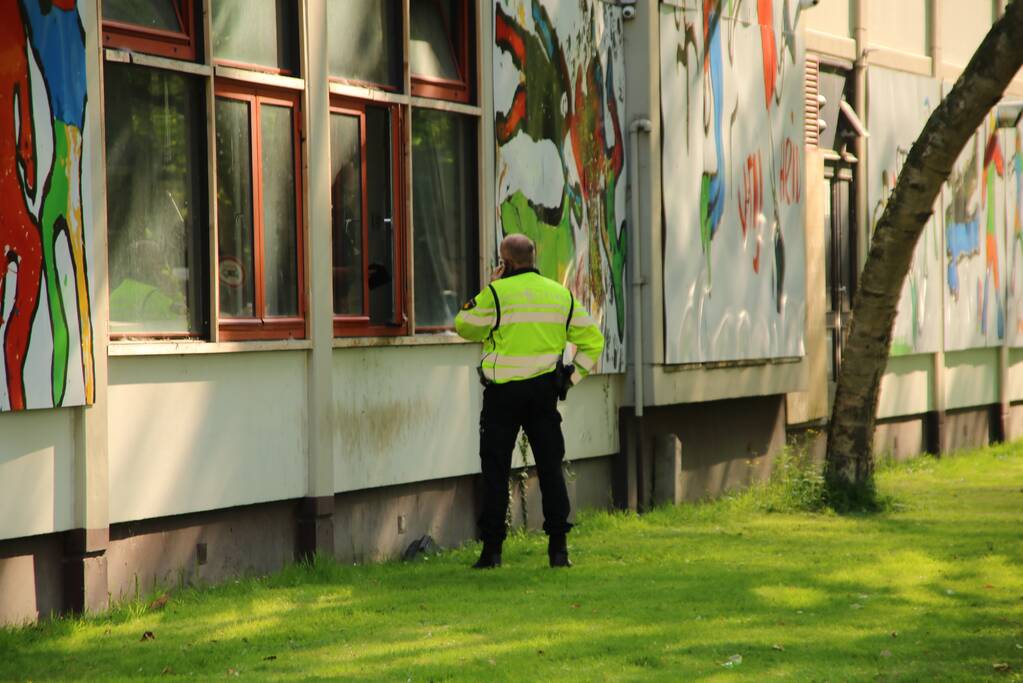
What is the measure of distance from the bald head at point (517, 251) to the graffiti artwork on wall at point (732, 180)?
383 centimetres

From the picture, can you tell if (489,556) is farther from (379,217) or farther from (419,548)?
(379,217)

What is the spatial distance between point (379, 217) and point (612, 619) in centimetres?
382

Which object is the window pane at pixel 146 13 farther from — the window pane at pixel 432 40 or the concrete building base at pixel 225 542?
the concrete building base at pixel 225 542

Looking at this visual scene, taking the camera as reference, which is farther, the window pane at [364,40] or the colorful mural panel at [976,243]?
the colorful mural panel at [976,243]

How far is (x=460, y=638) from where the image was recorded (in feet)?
29.0

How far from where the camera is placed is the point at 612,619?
30.8ft

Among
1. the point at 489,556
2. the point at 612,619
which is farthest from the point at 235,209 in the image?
the point at 612,619

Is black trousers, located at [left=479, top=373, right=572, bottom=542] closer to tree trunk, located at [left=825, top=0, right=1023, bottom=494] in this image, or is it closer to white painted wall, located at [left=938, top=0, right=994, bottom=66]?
tree trunk, located at [left=825, top=0, right=1023, bottom=494]

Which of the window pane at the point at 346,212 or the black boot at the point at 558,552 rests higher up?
the window pane at the point at 346,212

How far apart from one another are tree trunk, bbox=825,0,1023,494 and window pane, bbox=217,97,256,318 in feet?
18.2

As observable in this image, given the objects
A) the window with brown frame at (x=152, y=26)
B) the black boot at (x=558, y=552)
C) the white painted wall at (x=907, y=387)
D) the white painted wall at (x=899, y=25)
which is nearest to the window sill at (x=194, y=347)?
the window with brown frame at (x=152, y=26)

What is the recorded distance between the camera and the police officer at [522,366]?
11.1 metres

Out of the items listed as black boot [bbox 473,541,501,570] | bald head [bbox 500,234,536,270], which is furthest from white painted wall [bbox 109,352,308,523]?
bald head [bbox 500,234,536,270]

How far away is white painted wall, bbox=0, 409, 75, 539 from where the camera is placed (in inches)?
355
